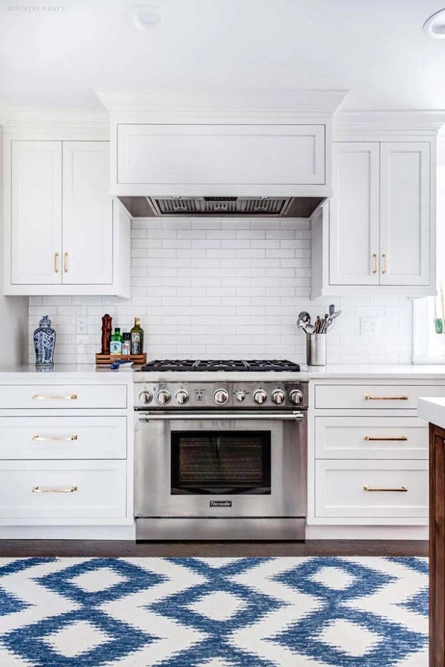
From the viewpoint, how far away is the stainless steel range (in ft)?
9.59

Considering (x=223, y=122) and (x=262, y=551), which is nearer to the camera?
(x=262, y=551)

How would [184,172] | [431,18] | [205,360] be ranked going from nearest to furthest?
[431,18]
[184,172]
[205,360]

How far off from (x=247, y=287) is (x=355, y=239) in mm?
774

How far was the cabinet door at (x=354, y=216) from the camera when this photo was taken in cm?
321

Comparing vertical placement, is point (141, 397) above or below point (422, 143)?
below

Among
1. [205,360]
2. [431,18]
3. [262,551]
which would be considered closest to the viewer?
[431,18]

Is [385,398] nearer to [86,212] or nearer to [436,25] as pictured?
[436,25]

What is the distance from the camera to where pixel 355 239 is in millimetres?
3223

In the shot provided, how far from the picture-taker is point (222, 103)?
2.96 metres

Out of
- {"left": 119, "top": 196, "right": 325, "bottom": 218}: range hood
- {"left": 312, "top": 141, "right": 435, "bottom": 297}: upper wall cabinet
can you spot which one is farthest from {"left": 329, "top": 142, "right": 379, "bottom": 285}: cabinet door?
{"left": 119, "top": 196, "right": 325, "bottom": 218}: range hood

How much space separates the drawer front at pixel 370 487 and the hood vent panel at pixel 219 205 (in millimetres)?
1530

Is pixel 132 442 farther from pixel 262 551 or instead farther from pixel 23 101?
pixel 23 101

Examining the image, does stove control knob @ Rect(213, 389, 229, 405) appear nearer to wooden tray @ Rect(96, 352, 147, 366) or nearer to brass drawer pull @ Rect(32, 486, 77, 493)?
wooden tray @ Rect(96, 352, 147, 366)

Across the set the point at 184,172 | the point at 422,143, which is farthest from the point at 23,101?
the point at 422,143
